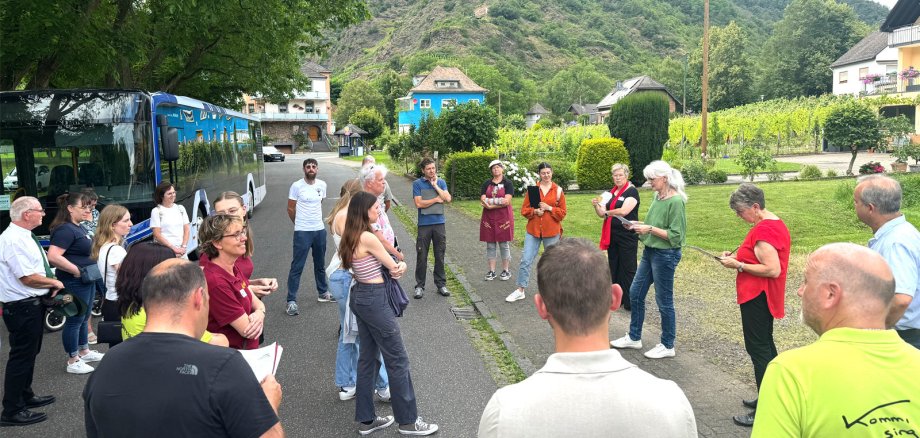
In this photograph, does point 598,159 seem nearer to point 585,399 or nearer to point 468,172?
point 468,172

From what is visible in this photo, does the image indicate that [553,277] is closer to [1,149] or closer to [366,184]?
[366,184]

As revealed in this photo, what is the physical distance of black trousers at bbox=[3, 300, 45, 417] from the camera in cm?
543

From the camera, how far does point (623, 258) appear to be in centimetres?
852

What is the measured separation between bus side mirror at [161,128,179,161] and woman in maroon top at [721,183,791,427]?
357 inches

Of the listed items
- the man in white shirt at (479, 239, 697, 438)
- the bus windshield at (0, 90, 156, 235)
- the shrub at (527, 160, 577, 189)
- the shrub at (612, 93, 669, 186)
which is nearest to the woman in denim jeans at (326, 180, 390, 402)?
the man in white shirt at (479, 239, 697, 438)

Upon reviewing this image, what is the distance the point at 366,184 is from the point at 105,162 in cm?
598

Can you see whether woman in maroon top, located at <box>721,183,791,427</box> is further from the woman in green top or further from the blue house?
the blue house

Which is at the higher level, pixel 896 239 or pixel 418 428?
pixel 896 239

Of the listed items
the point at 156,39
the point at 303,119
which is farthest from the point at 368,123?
the point at 156,39

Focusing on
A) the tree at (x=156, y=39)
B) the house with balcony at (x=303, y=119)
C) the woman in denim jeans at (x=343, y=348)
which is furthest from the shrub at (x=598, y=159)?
the house with balcony at (x=303, y=119)

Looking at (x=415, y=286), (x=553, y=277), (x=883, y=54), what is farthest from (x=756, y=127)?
(x=553, y=277)

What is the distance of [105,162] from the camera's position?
10.6 metres

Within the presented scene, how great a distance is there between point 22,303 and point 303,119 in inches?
3606

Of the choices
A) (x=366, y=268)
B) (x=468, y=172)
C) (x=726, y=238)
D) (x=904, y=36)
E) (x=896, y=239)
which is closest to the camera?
(x=896, y=239)
